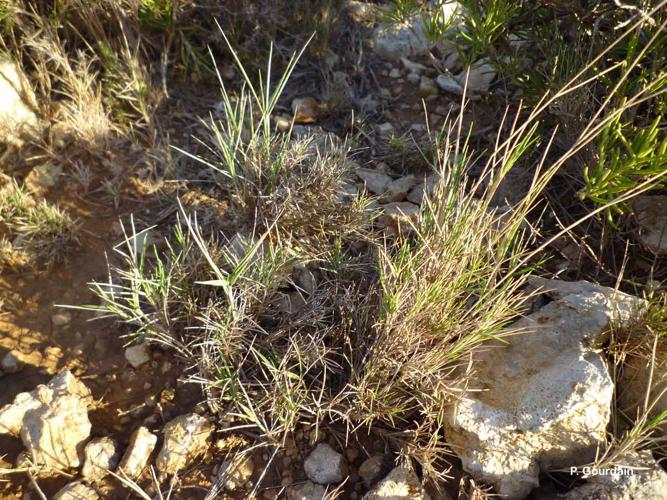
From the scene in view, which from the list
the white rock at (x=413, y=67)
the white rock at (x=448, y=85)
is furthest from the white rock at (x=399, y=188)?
the white rock at (x=413, y=67)

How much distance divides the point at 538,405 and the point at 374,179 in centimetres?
121

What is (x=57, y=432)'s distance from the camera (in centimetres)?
165

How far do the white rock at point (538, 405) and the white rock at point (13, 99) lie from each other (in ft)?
7.60

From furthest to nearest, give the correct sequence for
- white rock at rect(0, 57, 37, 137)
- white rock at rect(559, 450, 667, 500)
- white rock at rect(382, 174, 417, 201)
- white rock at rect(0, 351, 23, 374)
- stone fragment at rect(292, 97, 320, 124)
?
stone fragment at rect(292, 97, 320, 124) → white rock at rect(0, 57, 37, 137) → white rock at rect(382, 174, 417, 201) → white rock at rect(0, 351, 23, 374) → white rock at rect(559, 450, 667, 500)

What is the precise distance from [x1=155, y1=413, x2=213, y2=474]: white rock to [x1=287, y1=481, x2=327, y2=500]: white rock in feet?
1.02

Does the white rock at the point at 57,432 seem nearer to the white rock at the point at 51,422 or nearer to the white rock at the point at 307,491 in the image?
the white rock at the point at 51,422

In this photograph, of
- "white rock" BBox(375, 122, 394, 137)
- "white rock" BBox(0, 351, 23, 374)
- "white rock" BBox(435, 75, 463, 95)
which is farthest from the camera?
"white rock" BBox(435, 75, 463, 95)

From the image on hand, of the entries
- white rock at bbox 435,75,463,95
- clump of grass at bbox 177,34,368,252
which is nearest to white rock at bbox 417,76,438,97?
white rock at bbox 435,75,463,95

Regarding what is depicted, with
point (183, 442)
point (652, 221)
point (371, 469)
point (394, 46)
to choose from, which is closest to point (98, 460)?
point (183, 442)

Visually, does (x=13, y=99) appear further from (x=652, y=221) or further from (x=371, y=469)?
(x=652, y=221)

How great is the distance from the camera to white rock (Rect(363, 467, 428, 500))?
1.52 m

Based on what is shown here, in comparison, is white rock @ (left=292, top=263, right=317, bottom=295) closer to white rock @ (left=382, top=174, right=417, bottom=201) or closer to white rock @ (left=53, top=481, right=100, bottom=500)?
white rock @ (left=382, top=174, right=417, bottom=201)

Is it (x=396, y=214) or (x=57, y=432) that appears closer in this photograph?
(x=57, y=432)

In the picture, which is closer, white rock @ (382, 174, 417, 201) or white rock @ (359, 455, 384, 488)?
white rock @ (359, 455, 384, 488)
